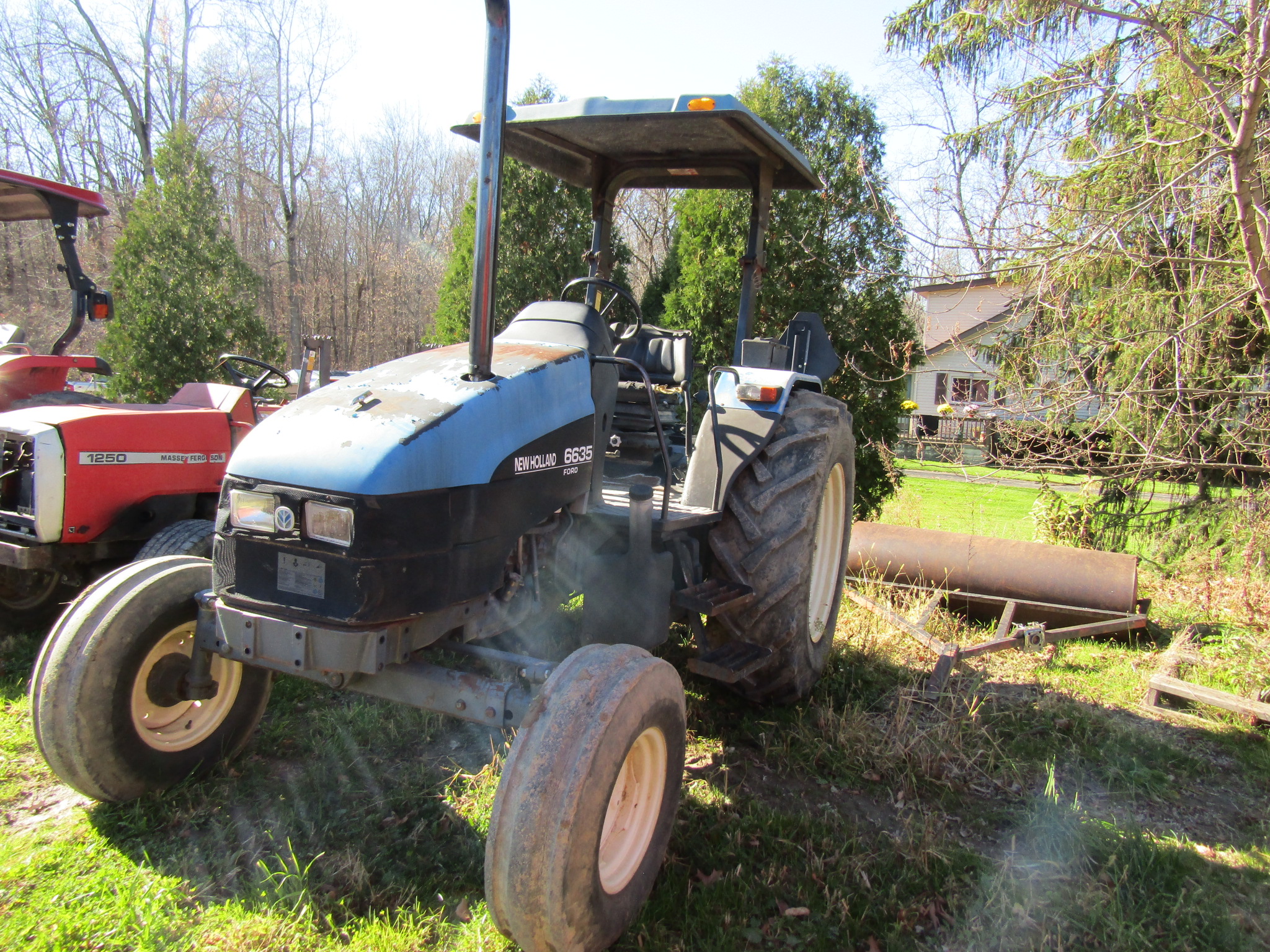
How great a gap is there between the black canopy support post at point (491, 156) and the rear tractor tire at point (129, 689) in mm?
1423

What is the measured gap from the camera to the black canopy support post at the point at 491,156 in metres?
2.09

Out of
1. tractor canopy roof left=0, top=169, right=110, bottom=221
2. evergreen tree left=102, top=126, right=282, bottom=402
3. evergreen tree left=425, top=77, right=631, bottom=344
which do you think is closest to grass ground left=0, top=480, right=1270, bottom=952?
tractor canopy roof left=0, top=169, right=110, bottom=221

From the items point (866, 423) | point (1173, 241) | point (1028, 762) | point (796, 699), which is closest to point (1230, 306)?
point (1173, 241)

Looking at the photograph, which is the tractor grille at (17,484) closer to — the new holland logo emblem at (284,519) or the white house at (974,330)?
the new holland logo emblem at (284,519)

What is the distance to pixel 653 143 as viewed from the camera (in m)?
3.82

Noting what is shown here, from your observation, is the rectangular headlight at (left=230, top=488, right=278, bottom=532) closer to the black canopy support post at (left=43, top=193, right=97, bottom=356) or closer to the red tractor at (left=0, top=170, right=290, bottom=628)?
the red tractor at (left=0, top=170, right=290, bottom=628)

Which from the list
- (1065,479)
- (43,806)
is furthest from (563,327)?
(1065,479)

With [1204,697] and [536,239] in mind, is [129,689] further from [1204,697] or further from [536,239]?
[536,239]

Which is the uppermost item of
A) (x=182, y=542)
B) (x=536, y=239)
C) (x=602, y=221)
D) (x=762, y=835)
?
(x=536, y=239)

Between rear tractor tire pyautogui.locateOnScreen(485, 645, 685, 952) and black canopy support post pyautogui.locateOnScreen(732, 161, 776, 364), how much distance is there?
2.15 metres

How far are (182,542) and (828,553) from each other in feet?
9.83

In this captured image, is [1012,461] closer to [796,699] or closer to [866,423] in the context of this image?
[866,423]

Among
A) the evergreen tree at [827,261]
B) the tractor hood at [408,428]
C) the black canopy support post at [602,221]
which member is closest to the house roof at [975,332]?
the evergreen tree at [827,261]

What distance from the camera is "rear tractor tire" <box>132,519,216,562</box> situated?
3613mm
